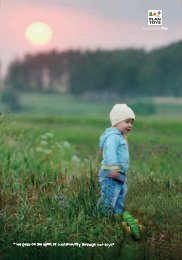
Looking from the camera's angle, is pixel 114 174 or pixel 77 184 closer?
pixel 114 174

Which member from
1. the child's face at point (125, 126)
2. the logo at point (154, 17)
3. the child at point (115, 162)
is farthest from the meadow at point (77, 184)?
the logo at point (154, 17)

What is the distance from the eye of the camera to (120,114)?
9453mm

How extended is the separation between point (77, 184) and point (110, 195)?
0.47m

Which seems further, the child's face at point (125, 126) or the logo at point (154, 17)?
the logo at point (154, 17)

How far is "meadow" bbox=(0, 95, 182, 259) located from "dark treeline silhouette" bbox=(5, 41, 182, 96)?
0.51 ft

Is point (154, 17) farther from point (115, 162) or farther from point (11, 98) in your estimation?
point (11, 98)

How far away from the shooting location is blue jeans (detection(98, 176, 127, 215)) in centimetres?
939

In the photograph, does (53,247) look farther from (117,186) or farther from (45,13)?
(45,13)

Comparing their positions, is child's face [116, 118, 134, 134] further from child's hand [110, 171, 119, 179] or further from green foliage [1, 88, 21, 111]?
green foliage [1, 88, 21, 111]

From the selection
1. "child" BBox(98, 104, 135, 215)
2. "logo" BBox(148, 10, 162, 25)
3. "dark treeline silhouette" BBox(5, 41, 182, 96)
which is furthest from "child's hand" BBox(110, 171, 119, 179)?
"logo" BBox(148, 10, 162, 25)

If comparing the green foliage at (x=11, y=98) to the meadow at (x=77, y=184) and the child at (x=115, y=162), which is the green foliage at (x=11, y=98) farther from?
the child at (x=115, y=162)

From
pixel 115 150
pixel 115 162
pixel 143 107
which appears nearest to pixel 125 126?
pixel 115 150

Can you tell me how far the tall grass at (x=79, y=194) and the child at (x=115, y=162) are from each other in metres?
0.12

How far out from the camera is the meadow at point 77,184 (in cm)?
922
